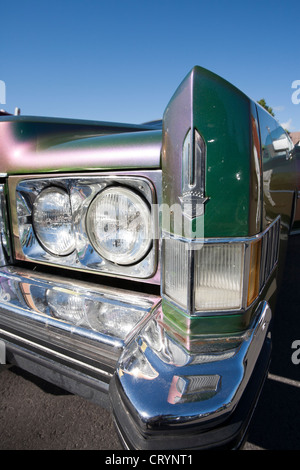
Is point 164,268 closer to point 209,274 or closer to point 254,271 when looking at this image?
point 209,274

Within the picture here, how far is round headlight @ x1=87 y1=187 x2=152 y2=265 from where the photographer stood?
107cm

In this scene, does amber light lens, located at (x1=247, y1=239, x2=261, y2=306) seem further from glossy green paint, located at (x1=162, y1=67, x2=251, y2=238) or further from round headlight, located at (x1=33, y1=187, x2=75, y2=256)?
round headlight, located at (x1=33, y1=187, x2=75, y2=256)

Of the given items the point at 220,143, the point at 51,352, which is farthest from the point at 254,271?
the point at 51,352

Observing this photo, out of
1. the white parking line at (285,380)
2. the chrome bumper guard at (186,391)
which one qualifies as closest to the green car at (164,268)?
the chrome bumper guard at (186,391)

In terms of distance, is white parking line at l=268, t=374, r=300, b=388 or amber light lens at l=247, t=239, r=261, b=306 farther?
white parking line at l=268, t=374, r=300, b=388

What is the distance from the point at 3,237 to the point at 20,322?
1.80 ft

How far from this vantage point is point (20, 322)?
3.46ft

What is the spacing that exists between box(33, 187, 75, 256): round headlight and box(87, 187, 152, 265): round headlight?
5.6 inches

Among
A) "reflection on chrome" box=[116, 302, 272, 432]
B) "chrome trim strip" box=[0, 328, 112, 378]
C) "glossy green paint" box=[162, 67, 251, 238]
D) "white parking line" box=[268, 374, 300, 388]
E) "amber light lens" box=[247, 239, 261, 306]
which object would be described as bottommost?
"white parking line" box=[268, 374, 300, 388]

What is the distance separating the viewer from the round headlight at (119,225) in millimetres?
1069

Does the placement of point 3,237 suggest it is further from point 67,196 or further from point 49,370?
point 49,370

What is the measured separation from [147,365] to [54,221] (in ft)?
2.51

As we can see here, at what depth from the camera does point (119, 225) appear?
1.11 m

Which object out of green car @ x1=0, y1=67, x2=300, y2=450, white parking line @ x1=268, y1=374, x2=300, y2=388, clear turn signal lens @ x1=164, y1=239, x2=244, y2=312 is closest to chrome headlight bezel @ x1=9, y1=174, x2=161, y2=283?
green car @ x1=0, y1=67, x2=300, y2=450
